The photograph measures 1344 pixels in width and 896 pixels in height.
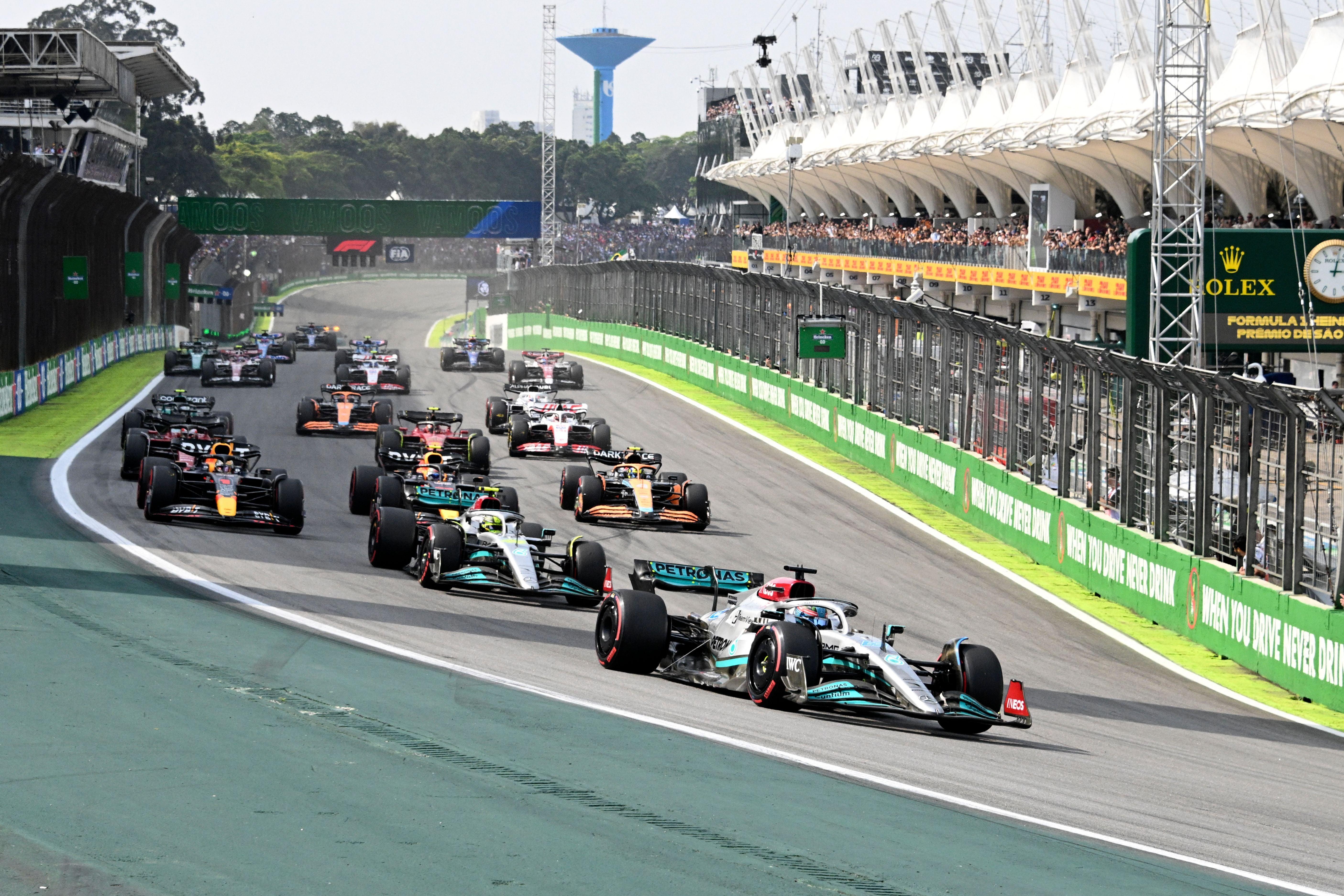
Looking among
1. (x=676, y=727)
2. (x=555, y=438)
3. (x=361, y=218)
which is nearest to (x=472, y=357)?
(x=555, y=438)

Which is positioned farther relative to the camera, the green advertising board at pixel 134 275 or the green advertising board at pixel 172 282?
the green advertising board at pixel 172 282

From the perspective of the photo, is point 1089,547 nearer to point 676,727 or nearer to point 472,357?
point 676,727

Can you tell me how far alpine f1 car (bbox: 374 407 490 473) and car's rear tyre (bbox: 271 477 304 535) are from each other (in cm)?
353

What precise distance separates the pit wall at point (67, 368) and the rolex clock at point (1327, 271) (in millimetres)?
22590

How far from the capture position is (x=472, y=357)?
4488cm

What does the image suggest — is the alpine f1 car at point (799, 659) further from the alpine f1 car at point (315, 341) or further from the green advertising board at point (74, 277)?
the alpine f1 car at point (315, 341)

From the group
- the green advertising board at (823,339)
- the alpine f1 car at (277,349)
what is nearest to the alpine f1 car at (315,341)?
the alpine f1 car at (277,349)

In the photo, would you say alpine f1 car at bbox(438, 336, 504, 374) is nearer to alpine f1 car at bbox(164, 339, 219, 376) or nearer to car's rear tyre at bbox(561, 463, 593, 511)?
alpine f1 car at bbox(164, 339, 219, 376)

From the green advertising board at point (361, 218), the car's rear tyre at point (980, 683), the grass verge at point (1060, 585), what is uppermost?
the green advertising board at point (361, 218)

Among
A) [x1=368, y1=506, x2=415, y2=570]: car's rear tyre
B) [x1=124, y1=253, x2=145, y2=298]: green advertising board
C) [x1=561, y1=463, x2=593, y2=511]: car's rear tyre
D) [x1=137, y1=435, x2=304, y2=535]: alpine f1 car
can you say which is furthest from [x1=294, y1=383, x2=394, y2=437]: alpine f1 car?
[x1=124, y1=253, x2=145, y2=298]: green advertising board

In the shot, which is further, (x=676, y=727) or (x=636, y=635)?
(x=636, y=635)

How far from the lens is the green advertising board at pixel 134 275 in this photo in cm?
5050

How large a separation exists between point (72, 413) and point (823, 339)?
14904mm

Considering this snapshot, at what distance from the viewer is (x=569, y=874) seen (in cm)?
741
